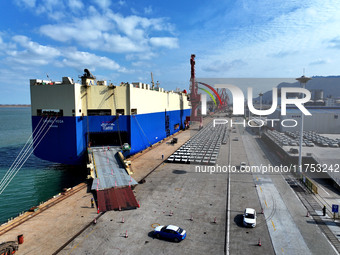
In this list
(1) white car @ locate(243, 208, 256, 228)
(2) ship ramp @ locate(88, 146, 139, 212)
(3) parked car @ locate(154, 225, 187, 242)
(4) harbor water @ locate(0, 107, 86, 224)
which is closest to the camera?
(3) parked car @ locate(154, 225, 187, 242)

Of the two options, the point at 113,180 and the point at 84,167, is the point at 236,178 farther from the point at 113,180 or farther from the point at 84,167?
the point at 84,167

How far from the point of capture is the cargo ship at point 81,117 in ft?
123

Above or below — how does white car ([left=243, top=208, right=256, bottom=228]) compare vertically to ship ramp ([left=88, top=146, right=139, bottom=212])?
below

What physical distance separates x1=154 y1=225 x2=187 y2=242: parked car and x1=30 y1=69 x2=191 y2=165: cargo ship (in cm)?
2294

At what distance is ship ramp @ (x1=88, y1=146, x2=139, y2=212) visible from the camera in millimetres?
23984

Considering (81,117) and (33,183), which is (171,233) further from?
(33,183)

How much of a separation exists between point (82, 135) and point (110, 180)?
13.0 m

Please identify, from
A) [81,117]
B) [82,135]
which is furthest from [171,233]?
[81,117]

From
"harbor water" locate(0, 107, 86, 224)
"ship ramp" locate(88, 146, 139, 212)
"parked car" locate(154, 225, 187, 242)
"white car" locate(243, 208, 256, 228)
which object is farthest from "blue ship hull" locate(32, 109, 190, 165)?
"white car" locate(243, 208, 256, 228)

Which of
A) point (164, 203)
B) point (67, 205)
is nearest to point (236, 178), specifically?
point (164, 203)

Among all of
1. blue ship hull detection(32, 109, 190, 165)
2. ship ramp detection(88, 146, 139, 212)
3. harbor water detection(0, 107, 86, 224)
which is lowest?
harbor water detection(0, 107, 86, 224)

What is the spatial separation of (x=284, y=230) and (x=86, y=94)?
34.9m

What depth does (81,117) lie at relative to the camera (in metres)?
38.3

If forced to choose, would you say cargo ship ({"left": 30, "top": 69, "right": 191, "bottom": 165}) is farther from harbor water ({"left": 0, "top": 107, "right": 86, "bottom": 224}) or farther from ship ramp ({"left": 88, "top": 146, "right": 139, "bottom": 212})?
harbor water ({"left": 0, "top": 107, "right": 86, "bottom": 224})
